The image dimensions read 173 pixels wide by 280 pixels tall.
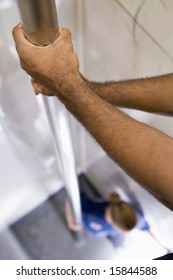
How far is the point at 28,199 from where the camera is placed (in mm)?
1161

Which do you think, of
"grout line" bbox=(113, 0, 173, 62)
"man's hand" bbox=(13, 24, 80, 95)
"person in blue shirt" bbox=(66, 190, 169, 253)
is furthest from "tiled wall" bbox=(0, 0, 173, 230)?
A: "person in blue shirt" bbox=(66, 190, 169, 253)

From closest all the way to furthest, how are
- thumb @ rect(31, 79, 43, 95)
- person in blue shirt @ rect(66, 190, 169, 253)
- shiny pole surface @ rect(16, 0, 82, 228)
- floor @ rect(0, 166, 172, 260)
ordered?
shiny pole surface @ rect(16, 0, 82, 228) → thumb @ rect(31, 79, 43, 95) → person in blue shirt @ rect(66, 190, 169, 253) → floor @ rect(0, 166, 172, 260)

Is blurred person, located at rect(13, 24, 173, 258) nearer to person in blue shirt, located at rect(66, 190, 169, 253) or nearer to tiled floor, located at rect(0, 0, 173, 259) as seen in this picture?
tiled floor, located at rect(0, 0, 173, 259)

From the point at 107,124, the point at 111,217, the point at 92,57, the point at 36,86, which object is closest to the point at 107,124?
the point at 107,124

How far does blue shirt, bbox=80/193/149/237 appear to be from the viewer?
1.13 meters

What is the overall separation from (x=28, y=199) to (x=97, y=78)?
1.80 ft

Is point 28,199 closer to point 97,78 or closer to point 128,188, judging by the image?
point 128,188

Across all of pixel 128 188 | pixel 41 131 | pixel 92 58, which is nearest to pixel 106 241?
pixel 128 188

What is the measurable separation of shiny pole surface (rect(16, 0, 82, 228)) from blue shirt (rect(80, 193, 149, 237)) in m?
0.11

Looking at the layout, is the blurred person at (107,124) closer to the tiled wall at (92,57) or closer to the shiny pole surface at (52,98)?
the shiny pole surface at (52,98)

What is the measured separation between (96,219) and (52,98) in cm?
69

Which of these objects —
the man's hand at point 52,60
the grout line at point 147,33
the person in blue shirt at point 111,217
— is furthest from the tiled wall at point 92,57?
the person in blue shirt at point 111,217

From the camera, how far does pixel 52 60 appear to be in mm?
407

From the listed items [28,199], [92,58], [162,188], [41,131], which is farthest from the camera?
[28,199]
